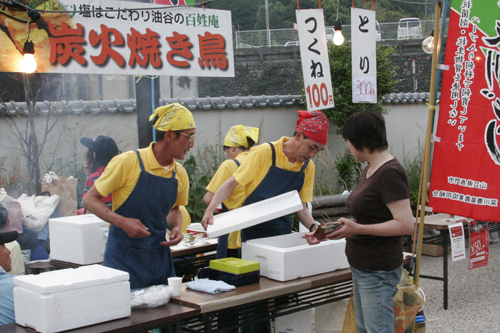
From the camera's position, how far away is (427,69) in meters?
22.8

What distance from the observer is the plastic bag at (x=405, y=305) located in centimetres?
281

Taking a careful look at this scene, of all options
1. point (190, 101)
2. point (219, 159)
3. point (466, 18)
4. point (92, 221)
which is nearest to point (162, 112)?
point (92, 221)

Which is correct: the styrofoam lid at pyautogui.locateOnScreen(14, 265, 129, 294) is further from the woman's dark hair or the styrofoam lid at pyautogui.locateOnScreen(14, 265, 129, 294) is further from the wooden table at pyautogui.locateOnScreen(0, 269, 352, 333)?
the woman's dark hair

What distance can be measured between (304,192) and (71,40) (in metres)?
2.42

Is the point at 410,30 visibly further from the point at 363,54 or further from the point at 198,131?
the point at 363,54

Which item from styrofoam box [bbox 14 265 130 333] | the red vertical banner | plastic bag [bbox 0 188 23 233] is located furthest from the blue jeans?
plastic bag [bbox 0 188 23 233]

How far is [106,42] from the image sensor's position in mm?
4262

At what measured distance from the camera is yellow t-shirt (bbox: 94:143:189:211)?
254 centimetres

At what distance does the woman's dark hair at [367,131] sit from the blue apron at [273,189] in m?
0.84

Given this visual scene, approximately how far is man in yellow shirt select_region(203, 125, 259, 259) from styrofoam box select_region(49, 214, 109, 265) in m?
0.82

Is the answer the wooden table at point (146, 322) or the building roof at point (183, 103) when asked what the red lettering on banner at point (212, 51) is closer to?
the wooden table at point (146, 322)

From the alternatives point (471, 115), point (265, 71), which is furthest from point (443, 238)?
point (265, 71)

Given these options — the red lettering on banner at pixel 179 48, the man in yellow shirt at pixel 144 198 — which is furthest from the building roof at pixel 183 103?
the man in yellow shirt at pixel 144 198

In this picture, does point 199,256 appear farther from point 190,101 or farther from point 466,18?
point 190,101
